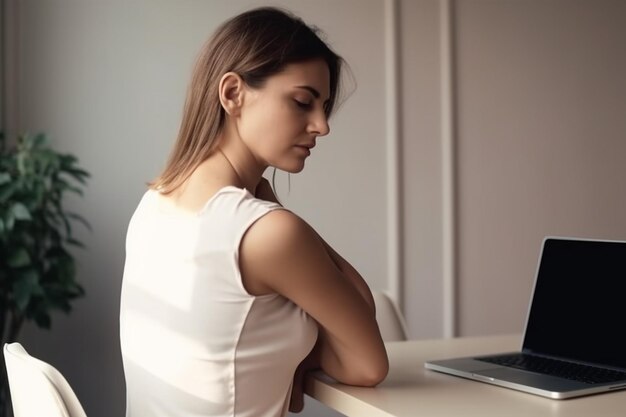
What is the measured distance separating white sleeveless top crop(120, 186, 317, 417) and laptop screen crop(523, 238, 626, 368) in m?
0.56

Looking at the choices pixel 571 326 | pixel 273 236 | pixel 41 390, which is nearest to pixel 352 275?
pixel 273 236

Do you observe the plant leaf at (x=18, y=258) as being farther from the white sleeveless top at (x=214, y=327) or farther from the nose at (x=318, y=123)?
the nose at (x=318, y=123)

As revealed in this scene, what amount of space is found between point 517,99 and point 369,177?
0.84m

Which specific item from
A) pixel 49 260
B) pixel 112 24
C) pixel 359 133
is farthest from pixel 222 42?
pixel 359 133

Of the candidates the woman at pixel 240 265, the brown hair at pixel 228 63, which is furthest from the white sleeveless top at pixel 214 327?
the brown hair at pixel 228 63

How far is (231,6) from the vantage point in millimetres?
3496

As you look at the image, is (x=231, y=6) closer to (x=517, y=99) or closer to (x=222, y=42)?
(x=517, y=99)

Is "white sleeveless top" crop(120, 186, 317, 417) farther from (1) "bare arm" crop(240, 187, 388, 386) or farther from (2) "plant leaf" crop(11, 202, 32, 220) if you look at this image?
(2) "plant leaf" crop(11, 202, 32, 220)

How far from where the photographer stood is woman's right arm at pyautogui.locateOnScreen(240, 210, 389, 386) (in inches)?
48.9

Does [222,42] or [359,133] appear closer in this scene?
[222,42]

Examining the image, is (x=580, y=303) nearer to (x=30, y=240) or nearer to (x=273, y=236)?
(x=273, y=236)

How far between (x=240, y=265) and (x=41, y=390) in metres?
0.31

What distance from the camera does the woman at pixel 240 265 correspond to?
4.16 feet

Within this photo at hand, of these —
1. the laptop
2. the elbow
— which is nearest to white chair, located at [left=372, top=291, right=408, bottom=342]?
the laptop
